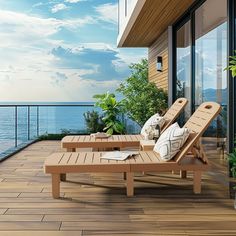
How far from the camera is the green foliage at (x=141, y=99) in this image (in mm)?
8712

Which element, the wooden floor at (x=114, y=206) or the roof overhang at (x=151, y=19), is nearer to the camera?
the wooden floor at (x=114, y=206)

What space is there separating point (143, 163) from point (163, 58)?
16.8 ft

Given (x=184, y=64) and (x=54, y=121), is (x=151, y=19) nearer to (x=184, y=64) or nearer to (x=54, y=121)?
(x=184, y=64)

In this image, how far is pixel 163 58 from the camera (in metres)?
9.09

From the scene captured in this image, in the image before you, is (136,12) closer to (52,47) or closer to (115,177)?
(115,177)

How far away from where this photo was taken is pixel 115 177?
545 centimetres

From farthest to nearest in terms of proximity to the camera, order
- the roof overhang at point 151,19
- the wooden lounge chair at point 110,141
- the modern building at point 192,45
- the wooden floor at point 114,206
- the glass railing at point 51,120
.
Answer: the glass railing at point 51,120
the roof overhang at point 151,19
the wooden lounge chair at point 110,141
the modern building at point 192,45
the wooden floor at point 114,206

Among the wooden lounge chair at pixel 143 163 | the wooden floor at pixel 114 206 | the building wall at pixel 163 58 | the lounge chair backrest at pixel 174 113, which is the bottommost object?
the wooden floor at pixel 114 206

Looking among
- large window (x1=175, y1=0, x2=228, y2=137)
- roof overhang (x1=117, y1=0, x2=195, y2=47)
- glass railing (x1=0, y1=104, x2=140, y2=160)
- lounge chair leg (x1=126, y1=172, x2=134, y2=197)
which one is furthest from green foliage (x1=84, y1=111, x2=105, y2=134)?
lounge chair leg (x1=126, y1=172, x2=134, y2=197)

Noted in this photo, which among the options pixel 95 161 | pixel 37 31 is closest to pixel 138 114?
pixel 95 161

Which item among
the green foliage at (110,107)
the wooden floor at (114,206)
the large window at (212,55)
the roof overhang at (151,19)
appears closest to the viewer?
the wooden floor at (114,206)

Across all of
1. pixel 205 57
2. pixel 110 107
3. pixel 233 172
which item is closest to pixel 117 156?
pixel 233 172

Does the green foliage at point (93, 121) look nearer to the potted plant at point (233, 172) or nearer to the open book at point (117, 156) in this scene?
the open book at point (117, 156)

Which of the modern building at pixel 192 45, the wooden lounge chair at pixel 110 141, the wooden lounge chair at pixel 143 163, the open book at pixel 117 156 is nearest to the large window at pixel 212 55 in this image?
the modern building at pixel 192 45
